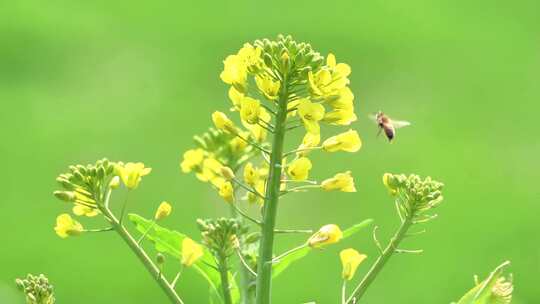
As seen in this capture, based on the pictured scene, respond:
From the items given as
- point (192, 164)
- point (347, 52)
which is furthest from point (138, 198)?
point (192, 164)

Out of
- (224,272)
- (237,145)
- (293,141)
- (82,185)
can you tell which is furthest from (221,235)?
(293,141)

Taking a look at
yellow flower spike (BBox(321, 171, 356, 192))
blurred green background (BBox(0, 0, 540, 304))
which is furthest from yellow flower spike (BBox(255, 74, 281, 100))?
blurred green background (BBox(0, 0, 540, 304))

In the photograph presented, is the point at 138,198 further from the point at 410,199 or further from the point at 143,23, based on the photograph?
the point at 410,199

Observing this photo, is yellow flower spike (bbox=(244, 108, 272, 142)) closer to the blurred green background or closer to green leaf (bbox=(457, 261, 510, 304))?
green leaf (bbox=(457, 261, 510, 304))

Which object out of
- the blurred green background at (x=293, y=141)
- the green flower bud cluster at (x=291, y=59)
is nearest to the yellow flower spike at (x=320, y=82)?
the green flower bud cluster at (x=291, y=59)

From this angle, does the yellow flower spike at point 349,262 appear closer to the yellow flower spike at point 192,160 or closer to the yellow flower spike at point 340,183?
the yellow flower spike at point 340,183
